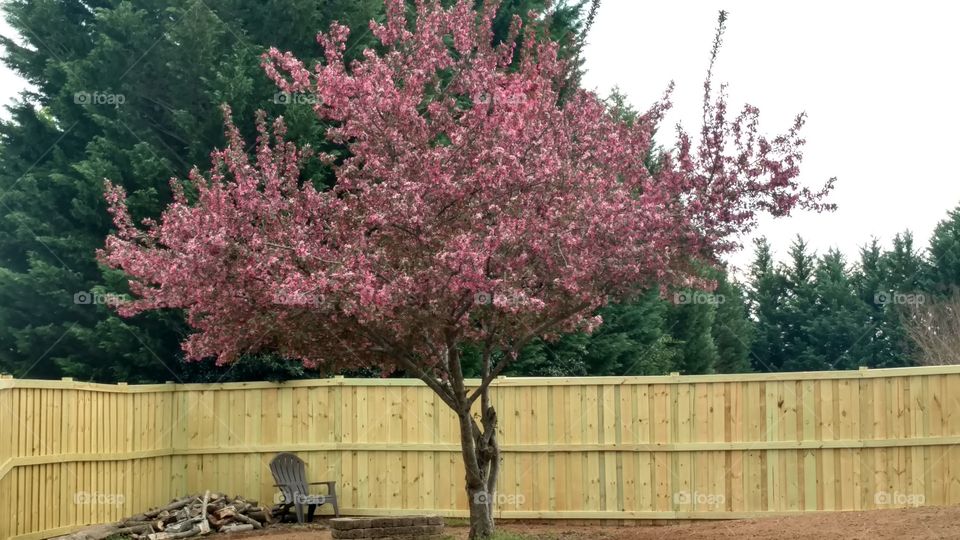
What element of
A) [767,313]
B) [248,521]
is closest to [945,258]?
[767,313]

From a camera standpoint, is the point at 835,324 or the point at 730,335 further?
the point at 835,324

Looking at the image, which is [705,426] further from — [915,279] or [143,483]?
[915,279]

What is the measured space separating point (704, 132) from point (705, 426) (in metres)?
5.20

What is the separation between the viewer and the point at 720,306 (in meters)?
35.5

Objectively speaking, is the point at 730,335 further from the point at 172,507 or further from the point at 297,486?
the point at 172,507

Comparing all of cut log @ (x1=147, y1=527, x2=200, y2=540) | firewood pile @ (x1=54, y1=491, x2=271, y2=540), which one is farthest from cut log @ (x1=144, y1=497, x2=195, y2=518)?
A: cut log @ (x1=147, y1=527, x2=200, y2=540)

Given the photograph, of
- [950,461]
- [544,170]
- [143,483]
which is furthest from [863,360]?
[544,170]

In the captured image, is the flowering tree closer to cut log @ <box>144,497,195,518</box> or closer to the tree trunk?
the tree trunk

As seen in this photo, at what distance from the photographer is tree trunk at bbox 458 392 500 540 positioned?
435 inches

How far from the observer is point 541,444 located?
48.1ft

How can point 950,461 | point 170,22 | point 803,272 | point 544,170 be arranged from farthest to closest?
1. point 803,272
2. point 170,22
3. point 950,461
4. point 544,170

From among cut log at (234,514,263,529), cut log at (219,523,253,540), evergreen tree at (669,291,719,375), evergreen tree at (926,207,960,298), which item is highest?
evergreen tree at (926,207,960,298)

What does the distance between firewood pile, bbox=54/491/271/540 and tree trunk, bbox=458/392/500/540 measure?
Answer: 450 cm

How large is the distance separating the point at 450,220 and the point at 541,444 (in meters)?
5.38
